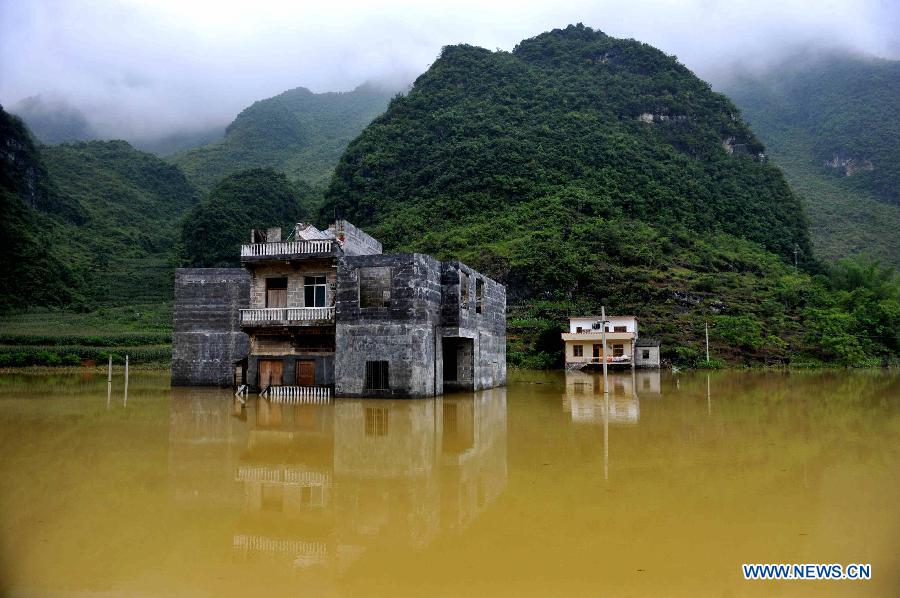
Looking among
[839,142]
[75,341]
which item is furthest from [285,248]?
[839,142]

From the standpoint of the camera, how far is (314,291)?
72.2 ft

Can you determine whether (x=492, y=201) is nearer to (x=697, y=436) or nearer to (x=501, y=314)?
(x=501, y=314)

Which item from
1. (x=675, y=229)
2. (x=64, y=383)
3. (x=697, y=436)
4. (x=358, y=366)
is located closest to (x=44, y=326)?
(x=64, y=383)

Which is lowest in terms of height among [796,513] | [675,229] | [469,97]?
[796,513]

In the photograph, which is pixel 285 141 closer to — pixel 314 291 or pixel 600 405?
pixel 314 291

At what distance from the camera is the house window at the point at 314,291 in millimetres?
21922

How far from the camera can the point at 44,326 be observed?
3794 centimetres

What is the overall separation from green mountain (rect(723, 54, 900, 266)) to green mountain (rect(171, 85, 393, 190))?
77380 mm

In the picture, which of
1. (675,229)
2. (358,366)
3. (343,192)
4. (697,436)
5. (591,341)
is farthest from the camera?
(343,192)

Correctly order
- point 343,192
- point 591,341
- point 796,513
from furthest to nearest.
Result: point 343,192, point 591,341, point 796,513

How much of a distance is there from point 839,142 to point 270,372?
10721 centimetres

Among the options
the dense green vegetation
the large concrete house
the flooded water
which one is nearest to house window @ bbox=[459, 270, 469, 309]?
the large concrete house

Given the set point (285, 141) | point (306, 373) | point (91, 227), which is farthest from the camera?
point (285, 141)

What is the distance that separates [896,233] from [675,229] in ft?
118
